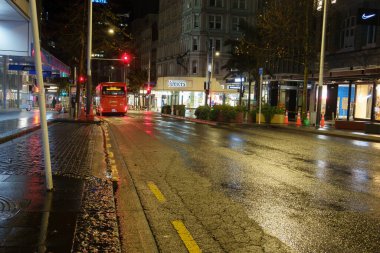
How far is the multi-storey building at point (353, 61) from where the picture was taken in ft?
98.6

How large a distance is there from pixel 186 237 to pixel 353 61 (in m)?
32.0

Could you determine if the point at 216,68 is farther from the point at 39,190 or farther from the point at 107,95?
the point at 39,190

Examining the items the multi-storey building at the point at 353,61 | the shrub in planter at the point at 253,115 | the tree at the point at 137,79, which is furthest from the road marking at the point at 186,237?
the tree at the point at 137,79

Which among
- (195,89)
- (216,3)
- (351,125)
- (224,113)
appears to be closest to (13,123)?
(224,113)

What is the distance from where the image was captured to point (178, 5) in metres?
80.0

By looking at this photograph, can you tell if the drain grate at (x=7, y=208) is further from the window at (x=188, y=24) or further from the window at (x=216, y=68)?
the window at (x=216, y=68)

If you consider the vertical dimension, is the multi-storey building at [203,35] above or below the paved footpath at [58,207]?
above

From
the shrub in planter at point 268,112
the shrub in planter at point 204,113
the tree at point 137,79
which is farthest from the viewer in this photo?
the tree at point 137,79

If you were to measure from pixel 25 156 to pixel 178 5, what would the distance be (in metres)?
71.9

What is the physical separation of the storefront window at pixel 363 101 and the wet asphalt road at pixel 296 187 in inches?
676

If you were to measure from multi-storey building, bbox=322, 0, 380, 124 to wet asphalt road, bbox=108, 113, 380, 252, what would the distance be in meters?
14.4

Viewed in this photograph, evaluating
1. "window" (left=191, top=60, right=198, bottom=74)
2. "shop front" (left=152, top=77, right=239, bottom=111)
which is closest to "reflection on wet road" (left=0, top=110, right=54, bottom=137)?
"shop front" (left=152, top=77, right=239, bottom=111)

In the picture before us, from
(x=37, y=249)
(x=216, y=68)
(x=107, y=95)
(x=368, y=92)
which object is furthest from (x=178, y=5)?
(x=37, y=249)

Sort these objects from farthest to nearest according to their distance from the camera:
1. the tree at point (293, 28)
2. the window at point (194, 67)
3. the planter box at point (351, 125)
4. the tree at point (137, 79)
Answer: the tree at point (137, 79) → the window at point (194, 67) → the tree at point (293, 28) → the planter box at point (351, 125)
